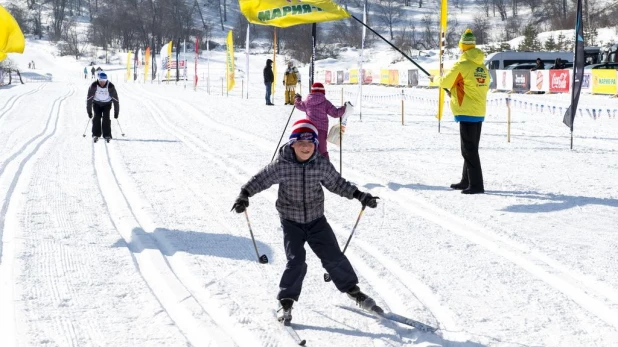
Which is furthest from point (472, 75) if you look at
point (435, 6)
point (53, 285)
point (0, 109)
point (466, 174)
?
point (435, 6)

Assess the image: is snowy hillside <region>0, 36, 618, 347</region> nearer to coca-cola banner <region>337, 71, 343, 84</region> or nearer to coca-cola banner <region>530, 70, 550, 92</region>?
coca-cola banner <region>530, 70, 550, 92</region>

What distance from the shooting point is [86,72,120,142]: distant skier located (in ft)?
47.9

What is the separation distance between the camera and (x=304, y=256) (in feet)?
15.5

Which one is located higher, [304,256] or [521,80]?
[521,80]

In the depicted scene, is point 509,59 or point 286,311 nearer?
point 286,311

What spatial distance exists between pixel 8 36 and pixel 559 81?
2165cm

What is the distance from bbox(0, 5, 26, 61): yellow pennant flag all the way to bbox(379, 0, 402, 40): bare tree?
348 feet

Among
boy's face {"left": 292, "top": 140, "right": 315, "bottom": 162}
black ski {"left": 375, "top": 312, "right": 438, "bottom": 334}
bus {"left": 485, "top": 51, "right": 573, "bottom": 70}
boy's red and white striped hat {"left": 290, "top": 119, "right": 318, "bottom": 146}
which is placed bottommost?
black ski {"left": 375, "top": 312, "right": 438, "bottom": 334}

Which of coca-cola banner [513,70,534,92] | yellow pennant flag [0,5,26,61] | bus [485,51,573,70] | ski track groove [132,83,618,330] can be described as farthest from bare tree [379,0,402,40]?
ski track groove [132,83,618,330]

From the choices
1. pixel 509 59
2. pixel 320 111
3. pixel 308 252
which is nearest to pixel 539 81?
pixel 509 59

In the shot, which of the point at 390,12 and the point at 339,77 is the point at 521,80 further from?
the point at 390,12

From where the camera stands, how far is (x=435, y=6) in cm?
13475

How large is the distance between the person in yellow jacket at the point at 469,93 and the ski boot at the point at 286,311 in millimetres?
4666

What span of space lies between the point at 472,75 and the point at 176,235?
13.5 feet
